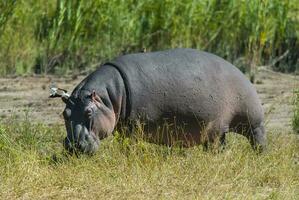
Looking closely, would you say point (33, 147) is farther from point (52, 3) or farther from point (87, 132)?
point (52, 3)

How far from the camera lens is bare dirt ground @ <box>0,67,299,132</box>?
8539 mm

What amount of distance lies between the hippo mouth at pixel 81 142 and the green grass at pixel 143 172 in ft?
0.21

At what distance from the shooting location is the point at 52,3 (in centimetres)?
1189

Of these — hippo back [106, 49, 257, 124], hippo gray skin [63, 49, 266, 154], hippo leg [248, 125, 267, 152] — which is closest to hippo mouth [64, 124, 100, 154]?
hippo gray skin [63, 49, 266, 154]

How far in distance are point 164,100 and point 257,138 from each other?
856mm

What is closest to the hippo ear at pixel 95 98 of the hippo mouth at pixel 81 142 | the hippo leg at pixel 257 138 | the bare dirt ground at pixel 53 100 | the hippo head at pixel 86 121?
the hippo head at pixel 86 121

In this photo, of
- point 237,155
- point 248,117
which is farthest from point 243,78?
point 237,155

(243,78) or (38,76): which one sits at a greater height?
(243,78)

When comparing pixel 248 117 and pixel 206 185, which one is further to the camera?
pixel 248 117

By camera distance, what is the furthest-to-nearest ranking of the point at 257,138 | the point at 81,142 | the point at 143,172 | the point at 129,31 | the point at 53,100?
the point at 129,31
the point at 53,100
the point at 257,138
the point at 81,142
the point at 143,172

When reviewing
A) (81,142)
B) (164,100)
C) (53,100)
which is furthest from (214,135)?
(53,100)

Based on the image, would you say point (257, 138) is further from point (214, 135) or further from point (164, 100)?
point (164, 100)

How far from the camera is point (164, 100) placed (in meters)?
6.69

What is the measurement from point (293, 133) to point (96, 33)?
3968 mm
